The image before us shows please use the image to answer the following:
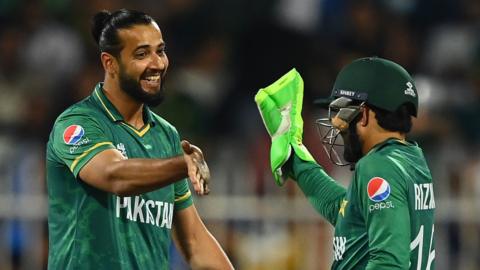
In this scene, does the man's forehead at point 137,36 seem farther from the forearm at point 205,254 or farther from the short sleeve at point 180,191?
the forearm at point 205,254

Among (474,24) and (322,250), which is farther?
(474,24)

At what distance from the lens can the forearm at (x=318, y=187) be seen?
6.26m

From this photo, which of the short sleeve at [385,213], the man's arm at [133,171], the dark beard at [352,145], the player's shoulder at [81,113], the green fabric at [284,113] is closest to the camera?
the short sleeve at [385,213]

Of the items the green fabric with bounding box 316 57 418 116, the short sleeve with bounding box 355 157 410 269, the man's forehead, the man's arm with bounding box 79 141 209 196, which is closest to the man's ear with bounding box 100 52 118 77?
the man's forehead

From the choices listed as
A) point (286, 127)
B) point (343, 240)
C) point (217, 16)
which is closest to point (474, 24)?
point (217, 16)

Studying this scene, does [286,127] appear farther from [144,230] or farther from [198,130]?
[198,130]

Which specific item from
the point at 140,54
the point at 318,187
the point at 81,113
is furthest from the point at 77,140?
the point at 318,187

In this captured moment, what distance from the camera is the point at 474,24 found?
480 inches

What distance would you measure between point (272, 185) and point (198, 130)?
130 centimetres

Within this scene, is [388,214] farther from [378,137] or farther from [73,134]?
[73,134]

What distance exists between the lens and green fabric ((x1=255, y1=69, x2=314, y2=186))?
6523 millimetres

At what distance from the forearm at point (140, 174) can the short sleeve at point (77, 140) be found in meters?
0.18

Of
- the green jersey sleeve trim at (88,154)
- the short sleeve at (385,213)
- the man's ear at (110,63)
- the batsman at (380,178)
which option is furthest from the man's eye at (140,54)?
the short sleeve at (385,213)

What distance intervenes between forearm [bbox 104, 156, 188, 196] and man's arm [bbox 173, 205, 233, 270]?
3.12 feet
